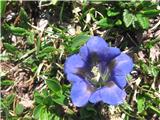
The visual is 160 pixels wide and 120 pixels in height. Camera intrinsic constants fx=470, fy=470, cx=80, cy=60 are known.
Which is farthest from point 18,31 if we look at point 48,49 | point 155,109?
point 155,109

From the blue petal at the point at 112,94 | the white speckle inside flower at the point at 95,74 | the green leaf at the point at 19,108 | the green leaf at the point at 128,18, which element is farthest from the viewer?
the green leaf at the point at 19,108

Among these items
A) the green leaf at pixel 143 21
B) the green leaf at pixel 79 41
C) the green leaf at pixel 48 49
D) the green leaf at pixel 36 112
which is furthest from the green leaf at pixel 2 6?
the green leaf at pixel 143 21

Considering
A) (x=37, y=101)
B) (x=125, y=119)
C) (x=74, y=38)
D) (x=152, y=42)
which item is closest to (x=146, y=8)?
(x=152, y=42)

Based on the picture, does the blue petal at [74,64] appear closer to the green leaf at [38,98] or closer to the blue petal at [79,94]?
the blue petal at [79,94]

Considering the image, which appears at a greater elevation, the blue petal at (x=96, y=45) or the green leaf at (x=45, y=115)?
the blue petal at (x=96, y=45)

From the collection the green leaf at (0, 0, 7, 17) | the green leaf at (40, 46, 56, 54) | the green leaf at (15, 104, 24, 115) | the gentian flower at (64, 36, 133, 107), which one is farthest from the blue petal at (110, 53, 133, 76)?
the green leaf at (0, 0, 7, 17)

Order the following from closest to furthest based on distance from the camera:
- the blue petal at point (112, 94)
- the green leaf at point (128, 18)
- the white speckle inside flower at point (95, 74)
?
the blue petal at point (112, 94) < the white speckle inside flower at point (95, 74) < the green leaf at point (128, 18)
